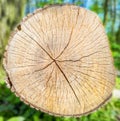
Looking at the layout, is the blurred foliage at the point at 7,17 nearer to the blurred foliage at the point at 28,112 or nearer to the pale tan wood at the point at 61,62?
the blurred foliage at the point at 28,112

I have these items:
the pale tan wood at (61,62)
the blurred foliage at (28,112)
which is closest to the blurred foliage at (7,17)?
the blurred foliage at (28,112)

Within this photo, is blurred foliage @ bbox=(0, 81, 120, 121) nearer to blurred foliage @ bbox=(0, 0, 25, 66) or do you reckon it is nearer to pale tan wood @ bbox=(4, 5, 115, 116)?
pale tan wood @ bbox=(4, 5, 115, 116)

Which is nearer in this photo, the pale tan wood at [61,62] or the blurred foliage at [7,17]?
the pale tan wood at [61,62]

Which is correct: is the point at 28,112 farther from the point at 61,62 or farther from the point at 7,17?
the point at 7,17

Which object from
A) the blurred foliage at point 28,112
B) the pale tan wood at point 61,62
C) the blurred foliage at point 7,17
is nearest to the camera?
the pale tan wood at point 61,62

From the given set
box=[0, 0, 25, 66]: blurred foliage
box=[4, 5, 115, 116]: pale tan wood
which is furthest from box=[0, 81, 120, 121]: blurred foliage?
box=[0, 0, 25, 66]: blurred foliage

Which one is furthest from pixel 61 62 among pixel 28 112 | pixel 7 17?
pixel 7 17

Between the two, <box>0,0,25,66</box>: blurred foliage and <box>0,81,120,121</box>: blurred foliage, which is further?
<box>0,0,25,66</box>: blurred foliage

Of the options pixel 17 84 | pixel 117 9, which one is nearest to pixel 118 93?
pixel 17 84

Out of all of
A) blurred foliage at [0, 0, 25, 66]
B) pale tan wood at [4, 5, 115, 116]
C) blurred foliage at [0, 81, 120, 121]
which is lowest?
blurred foliage at [0, 81, 120, 121]
